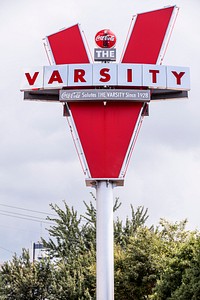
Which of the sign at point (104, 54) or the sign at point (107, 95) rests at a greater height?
the sign at point (104, 54)

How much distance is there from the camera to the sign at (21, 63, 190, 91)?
52.4 feet

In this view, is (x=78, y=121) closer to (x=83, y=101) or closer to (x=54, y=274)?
(x=83, y=101)

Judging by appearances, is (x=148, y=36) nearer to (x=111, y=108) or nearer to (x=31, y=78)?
(x=111, y=108)

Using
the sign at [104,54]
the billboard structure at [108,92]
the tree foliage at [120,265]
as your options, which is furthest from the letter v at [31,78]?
the tree foliage at [120,265]

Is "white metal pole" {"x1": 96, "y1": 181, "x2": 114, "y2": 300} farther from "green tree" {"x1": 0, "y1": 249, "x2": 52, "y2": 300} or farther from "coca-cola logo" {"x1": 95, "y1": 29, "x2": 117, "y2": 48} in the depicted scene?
"green tree" {"x1": 0, "y1": 249, "x2": 52, "y2": 300}

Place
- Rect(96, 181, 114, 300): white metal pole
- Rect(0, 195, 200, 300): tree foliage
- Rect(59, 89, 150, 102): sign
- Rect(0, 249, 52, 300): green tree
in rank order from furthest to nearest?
1. Rect(0, 249, 52, 300): green tree
2. Rect(0, 195, 200, 300): tree foliage
3. Rect(59, 89, 150, 102): sign
4. Rect(96, 181, 114, 300): white metal pole

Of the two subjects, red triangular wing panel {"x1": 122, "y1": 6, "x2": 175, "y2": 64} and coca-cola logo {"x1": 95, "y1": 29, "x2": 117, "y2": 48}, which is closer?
red triangular wing panel {"x1": 122, "y1": 6, "x2": 175, "y2": 64}

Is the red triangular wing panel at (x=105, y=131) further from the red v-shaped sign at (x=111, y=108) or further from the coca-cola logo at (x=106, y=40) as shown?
the coca-cola logo at (x=106, y=40)

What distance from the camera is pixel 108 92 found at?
1591 centimetres

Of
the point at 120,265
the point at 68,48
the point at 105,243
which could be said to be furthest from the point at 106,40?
the point at 120,265

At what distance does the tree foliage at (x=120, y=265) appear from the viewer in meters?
21.5

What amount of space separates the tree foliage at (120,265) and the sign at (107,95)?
6.15 metres

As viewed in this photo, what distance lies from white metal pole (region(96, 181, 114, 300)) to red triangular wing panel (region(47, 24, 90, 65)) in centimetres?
349

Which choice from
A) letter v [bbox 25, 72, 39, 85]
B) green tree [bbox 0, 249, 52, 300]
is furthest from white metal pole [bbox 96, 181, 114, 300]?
green tree [bbox 0, 249, 52, 300]
